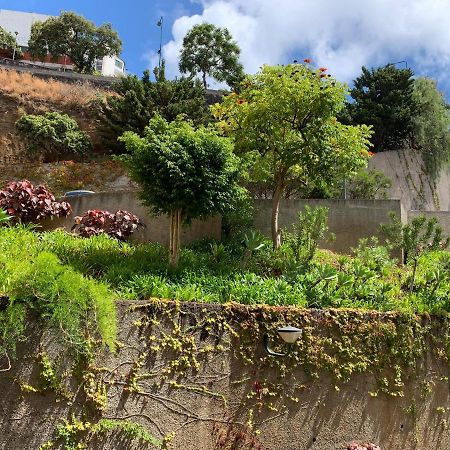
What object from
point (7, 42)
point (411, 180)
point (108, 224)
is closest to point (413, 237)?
point (108, 224)

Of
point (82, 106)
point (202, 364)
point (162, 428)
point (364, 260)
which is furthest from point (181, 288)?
point (82, 106)

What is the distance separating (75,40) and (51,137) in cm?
1759

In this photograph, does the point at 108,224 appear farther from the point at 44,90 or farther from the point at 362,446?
the point at 44,90

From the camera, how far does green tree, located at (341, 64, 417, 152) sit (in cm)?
1889

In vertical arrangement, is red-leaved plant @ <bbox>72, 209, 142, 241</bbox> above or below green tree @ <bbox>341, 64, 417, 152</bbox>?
below

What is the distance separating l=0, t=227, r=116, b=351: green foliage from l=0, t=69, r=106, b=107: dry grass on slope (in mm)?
18123

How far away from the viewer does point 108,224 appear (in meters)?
9.22

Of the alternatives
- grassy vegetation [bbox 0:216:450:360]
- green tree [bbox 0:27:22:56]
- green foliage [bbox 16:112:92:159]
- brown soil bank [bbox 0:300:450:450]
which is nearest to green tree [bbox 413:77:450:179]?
grassy vegetation [bbox 0:216:450:360]

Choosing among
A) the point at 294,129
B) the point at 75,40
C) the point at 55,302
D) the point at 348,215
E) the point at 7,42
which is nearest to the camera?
the point at 55,302

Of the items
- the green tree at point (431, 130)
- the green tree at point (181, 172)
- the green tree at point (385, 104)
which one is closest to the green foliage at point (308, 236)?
the green tree at point (181, 172)

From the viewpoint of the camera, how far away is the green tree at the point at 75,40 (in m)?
32.5

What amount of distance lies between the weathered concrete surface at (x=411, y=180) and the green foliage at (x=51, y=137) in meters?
10.6

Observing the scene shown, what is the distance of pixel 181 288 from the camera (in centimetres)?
610

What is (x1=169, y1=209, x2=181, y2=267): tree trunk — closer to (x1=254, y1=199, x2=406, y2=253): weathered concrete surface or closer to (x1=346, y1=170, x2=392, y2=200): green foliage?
(x1=254, y1=199, x2=406, y2=253): weathered concrete surface
